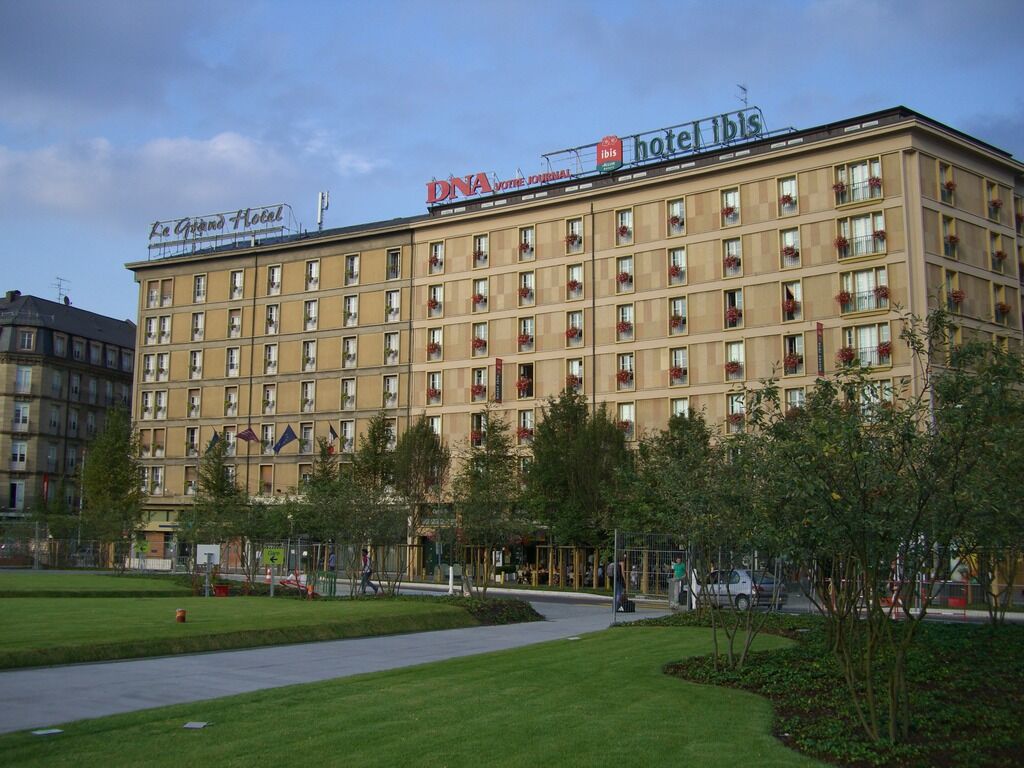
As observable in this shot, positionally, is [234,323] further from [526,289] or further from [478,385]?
[526,289]

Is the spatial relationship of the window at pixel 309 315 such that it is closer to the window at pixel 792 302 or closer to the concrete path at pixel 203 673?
the window at pixel 792 302

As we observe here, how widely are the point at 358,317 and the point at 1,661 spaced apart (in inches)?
2416

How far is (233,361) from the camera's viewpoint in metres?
85.8

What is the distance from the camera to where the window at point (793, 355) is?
60469 millimetres

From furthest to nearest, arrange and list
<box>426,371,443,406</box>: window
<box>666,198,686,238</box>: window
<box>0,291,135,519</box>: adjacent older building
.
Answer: <box>0,291,135,519</box>: adjacent older building < <box>426,371,443,406</box>: window < <box>666,198,686,238</box>: window

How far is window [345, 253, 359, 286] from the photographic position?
266 ft

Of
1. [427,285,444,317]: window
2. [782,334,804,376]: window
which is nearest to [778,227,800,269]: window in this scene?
[782,334,804,376]: window

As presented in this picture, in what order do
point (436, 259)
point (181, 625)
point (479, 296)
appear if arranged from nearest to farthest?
point (181, 625)
point (479, 296)
point (436, 259)

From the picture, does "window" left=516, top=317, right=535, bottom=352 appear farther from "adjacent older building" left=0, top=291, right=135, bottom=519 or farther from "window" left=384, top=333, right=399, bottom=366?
"adjacent older building" left=0, top=291, right=135, bottom=519

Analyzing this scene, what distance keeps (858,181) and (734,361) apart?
41.4ft

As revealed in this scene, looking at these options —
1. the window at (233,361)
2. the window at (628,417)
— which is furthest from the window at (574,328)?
the window at (233,361)

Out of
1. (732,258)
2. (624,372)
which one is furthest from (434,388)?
(732,258)

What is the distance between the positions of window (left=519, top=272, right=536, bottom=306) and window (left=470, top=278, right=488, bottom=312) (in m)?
3.06

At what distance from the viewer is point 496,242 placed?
7506 centimetres
